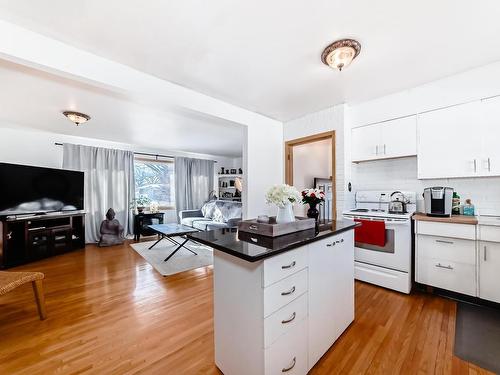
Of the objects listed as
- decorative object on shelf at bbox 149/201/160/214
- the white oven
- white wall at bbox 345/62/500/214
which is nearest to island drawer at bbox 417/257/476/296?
the white oven

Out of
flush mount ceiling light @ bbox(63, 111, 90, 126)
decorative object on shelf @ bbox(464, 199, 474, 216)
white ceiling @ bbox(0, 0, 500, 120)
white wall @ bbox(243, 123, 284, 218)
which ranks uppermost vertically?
white ceiling @ bbox(0, 0, 500, 120)

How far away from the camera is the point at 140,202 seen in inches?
228

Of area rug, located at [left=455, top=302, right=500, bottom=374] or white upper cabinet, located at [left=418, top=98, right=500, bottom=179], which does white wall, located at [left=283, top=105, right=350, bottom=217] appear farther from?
area rug, located at [left=455, top=302, right=500, bottom=374]

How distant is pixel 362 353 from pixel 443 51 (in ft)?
8.38

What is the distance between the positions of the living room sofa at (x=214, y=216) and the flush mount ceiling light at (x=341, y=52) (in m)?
3.57

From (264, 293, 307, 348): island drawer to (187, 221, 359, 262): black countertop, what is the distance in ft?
1.10

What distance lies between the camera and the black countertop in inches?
42.0

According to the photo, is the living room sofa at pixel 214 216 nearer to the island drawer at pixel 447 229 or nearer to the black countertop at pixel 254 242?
the island drawer at pixel 447 229

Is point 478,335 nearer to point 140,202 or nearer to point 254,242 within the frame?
point 254,242

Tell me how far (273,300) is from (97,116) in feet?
12.4

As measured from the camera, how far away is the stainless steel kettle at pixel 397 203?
105 inches

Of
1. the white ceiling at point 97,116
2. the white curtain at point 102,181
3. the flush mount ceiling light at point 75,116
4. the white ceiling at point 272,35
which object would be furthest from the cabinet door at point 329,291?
the white curtain at point 102,181

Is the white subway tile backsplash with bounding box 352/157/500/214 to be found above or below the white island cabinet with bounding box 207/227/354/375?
above

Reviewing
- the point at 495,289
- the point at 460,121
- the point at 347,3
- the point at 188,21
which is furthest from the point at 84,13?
the point at 495,289
